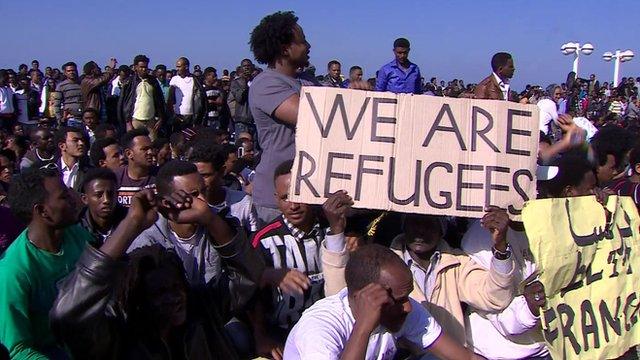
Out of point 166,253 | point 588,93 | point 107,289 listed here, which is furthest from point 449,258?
point 588,93

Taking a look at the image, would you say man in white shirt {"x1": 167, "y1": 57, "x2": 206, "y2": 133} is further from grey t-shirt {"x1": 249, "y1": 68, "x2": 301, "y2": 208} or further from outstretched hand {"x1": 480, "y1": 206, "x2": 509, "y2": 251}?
outstretched hand {"x1": 480, "y1": 206, "x2": 509, "y2": 251}

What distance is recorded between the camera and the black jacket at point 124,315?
302cm

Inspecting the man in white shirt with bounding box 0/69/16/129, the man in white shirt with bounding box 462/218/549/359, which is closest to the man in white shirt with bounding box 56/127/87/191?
the man in white shirt with bounding box 462/218/549/359

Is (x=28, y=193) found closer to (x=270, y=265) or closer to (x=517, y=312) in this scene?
(x=270, y=265)

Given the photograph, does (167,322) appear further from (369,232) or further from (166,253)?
(369,232)

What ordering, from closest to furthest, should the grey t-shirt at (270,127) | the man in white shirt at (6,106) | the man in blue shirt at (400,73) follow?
the grey t-shirt at (270,127), the man in blue shirt at (400,73), the man in white shirt at (6,106)

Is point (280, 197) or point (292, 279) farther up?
point (280, 197)

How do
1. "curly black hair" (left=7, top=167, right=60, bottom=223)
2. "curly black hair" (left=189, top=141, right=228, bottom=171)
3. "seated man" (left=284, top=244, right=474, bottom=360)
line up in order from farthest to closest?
1. "curly black hair" (left=189, top=141, right=228, bottom=171)
2. "curly black hair" (left=7, top=167, right=60, bottom=223)
3. "seated man" (left=284, top=244, right=474, bottom=360)

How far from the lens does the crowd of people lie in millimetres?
3145

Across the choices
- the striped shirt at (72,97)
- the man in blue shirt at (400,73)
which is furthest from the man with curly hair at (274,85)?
the striped shirt at (72,97)

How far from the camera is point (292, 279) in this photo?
3699 millimetres

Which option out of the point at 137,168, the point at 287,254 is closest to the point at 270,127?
the point at 287,254

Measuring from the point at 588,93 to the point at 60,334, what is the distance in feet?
91.6

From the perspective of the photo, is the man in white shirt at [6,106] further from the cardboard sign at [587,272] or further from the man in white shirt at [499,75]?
the cardboard sign at [587,272]
